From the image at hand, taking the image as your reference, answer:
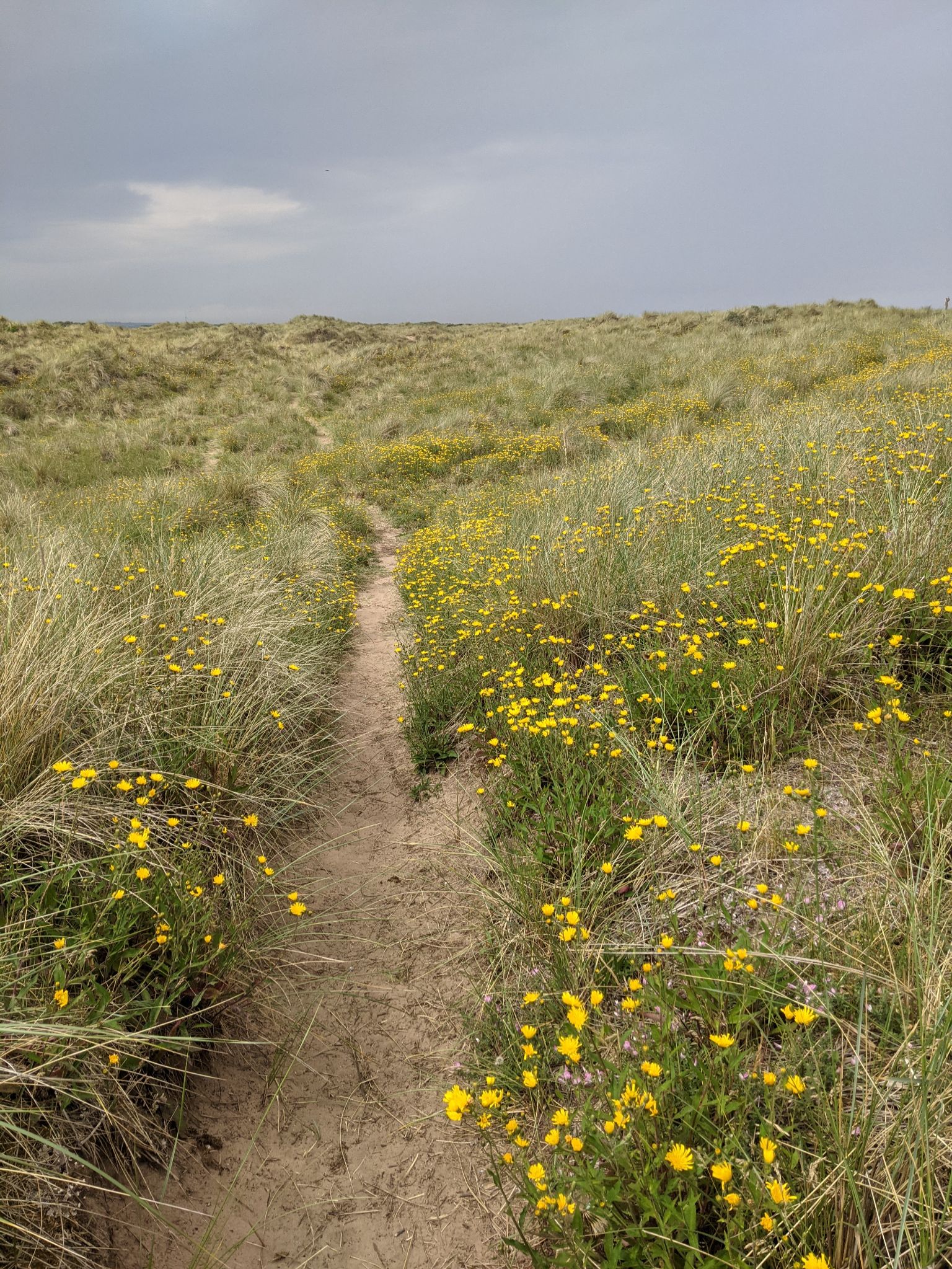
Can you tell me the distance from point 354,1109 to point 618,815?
1.41 metres

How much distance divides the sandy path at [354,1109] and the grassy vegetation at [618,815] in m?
0.19

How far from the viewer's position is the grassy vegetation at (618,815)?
4.78 ft

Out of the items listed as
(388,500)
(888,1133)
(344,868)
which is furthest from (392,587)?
(888,1133)

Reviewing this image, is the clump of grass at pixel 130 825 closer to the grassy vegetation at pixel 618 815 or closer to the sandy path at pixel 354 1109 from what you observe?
the grassy vegetation at pixel 618 815

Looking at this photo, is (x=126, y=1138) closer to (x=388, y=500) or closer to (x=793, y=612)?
(x=793, y=612)

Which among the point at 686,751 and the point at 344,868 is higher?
the point at 686,751

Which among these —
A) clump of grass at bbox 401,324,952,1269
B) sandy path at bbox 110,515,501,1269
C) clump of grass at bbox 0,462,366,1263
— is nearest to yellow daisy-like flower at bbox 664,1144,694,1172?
clump of grass at bbox 401,324,952,1269

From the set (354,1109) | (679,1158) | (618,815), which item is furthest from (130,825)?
(679,1158)

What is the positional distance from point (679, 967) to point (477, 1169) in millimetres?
910

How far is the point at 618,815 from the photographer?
8.55 ft

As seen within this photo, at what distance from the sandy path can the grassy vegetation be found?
0.19m

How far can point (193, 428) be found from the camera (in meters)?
16.7

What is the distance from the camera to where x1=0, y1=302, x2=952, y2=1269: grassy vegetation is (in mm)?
1458

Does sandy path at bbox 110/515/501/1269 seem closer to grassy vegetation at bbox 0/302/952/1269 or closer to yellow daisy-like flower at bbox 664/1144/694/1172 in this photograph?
grassy vegetation at bbox 0/302/952/1269
